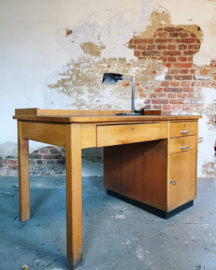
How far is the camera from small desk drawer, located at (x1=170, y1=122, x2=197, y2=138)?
5.77ft

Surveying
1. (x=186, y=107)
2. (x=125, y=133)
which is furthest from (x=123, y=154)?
(x=186, y=107)

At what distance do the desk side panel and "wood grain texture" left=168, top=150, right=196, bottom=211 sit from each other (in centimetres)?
95

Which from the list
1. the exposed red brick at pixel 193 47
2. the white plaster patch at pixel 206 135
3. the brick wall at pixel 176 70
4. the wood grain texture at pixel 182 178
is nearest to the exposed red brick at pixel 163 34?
the brick wall at pixel 176 70

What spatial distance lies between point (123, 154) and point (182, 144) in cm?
55

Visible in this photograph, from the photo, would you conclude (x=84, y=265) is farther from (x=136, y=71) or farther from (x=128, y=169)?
(x=136, y=71)

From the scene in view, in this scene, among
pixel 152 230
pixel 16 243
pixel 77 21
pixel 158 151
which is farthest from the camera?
pixel 77 21

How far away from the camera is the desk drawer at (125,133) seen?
127 cm

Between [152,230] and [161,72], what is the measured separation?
1.99 meters

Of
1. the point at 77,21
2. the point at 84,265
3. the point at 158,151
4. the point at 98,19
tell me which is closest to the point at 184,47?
the point at 98,19

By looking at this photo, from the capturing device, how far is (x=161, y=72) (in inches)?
111

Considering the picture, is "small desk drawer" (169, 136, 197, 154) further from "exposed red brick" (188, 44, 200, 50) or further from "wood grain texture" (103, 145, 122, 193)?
"exposed red brick" (188, 44, 200, 50)

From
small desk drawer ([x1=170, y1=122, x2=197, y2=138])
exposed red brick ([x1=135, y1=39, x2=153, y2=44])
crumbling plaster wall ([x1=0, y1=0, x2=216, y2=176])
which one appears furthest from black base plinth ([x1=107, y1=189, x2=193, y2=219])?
exposed red brick ([x1=135, y1=39, x2=153, y2=44])

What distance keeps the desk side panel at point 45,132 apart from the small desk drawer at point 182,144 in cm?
93

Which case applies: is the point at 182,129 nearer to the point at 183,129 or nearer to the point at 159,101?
the point at 183,129
